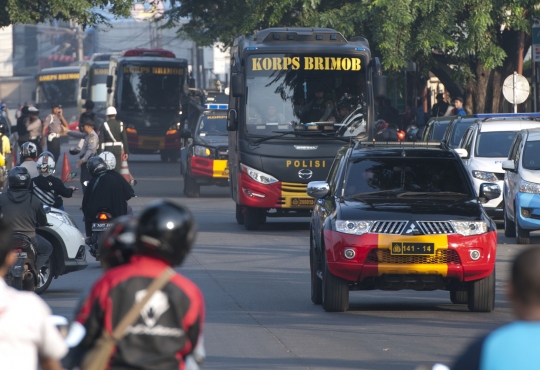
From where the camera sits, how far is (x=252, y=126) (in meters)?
18.5

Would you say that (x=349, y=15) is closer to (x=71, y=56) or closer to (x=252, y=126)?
(x=252, y=126)

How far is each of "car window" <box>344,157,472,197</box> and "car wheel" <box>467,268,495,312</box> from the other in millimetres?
1045

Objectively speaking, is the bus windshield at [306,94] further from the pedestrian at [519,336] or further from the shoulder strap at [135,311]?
the pedestrian at [519,336]

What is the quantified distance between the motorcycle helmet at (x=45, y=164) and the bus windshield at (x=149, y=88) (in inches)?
1033

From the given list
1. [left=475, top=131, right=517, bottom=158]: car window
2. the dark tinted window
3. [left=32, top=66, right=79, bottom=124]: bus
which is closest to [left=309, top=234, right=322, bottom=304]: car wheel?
the dark tinted window

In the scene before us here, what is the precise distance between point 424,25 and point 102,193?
53.6 feet

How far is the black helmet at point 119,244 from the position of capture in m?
3.96

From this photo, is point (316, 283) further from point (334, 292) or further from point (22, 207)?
point (22, 207)

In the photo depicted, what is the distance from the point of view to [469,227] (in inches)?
400

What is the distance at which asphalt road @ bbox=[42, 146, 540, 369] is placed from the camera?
8.33m

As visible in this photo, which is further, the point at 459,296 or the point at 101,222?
the point at 101,222

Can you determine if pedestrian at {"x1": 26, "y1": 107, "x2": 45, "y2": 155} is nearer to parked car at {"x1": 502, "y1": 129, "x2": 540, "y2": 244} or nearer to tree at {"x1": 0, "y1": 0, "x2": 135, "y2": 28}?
tree at {"x1": 0, "y1": 0, "x2": 135, "y2": 28}

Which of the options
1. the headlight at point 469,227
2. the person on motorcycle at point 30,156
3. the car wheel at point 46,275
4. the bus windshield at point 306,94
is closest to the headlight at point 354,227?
the headlight at point 469,227

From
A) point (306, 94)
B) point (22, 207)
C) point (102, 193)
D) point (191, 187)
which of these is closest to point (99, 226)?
point (102, 193)
